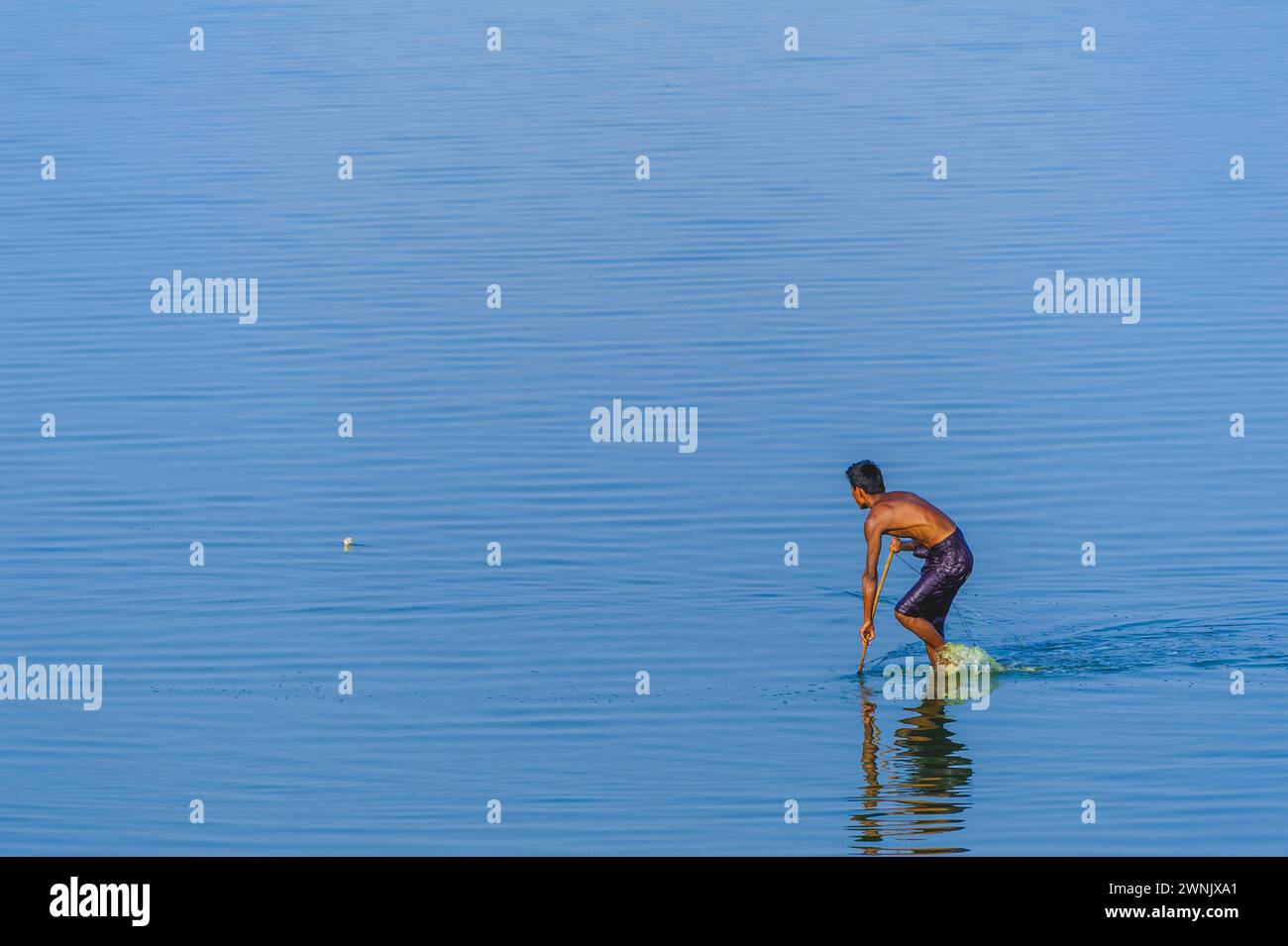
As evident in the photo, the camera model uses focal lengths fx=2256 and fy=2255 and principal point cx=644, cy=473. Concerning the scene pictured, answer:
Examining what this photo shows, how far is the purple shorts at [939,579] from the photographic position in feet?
61.8

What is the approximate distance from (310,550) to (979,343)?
10666mm

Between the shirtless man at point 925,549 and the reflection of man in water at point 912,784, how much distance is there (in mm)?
861

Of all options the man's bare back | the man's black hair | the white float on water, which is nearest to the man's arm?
the man's bare back

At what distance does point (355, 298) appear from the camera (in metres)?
32.1

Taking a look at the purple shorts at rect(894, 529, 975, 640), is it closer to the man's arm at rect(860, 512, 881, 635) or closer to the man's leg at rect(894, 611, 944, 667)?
the man's leg at rect(894, 611, 944, 667)

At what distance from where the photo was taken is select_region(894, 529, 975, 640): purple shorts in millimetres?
18844

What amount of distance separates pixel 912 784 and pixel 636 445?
10.3 metres

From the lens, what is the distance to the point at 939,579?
1886 centimetres

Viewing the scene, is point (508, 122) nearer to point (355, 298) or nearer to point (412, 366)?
point (355, 298)

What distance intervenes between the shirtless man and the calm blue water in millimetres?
656

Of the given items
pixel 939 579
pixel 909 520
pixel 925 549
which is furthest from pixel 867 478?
pixel 939 579

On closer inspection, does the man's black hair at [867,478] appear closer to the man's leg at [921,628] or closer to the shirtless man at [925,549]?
the shirtless man at [925,549]

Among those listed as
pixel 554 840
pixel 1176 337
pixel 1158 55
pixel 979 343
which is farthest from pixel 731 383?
pixel 1158 55

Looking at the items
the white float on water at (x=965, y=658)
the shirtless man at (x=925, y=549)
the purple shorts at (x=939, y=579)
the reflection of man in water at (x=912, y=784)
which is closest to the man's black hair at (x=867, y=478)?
the shirtless man at (x=925, y=549)
